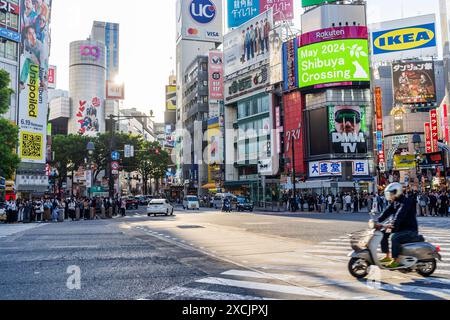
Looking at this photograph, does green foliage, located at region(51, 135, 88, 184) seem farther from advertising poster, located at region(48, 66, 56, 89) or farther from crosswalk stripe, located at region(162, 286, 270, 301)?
crosswalk stripe, located at region(162, 286, 270, 301)

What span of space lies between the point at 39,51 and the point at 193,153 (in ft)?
141

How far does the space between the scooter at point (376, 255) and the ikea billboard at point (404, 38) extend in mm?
62548

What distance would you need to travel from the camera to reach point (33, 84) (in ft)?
205

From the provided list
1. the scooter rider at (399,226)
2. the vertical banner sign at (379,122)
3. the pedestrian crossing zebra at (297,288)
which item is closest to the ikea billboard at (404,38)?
the vertical banner sign at (379,122)

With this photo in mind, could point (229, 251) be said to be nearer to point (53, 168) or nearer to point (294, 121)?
point (294, 121)

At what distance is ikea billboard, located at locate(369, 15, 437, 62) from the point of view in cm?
6309

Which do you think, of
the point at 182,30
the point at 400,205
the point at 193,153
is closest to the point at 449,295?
the point at 400,205

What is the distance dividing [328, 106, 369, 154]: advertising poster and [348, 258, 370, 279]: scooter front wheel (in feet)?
165

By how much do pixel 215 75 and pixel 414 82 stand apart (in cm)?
3485

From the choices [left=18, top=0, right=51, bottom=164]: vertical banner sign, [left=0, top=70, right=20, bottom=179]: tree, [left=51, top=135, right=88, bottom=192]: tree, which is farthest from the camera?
[left=51, top=135, right=88, bottom=192]: tree

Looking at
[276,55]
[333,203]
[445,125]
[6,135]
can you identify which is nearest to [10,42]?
[6,135]

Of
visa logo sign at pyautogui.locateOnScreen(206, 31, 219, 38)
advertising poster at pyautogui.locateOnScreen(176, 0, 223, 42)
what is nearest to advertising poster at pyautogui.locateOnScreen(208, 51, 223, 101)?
advertising poster at pyautogui.locateOnScreen(176, 0, 223, 42)

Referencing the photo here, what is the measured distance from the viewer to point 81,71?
447ft

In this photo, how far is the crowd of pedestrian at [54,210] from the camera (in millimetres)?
29414
